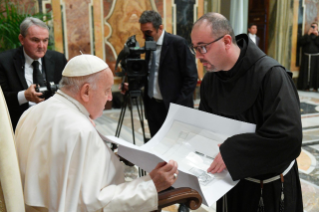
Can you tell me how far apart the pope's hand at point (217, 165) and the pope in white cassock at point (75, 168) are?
0.32 m

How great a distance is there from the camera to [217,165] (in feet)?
5.10

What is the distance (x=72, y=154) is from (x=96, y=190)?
6.8 inches

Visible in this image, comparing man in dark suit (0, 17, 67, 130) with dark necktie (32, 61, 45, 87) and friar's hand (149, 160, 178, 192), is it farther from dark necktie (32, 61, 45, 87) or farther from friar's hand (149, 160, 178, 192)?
friar's hand (149, 160, 178, 192)

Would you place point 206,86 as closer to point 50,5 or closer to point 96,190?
point 96,190

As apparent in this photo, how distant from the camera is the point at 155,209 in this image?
130cm

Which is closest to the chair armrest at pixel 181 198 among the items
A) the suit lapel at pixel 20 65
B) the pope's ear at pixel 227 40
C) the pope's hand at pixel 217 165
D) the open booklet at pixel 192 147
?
the open booklet at pixel 192 147

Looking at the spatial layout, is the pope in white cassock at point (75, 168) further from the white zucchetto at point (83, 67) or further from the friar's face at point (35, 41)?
the friar's face at point (35, 41)

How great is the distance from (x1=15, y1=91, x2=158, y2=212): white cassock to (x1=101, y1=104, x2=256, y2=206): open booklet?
0.58ft

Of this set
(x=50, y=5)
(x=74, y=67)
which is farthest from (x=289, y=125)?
(x=50, y=5)

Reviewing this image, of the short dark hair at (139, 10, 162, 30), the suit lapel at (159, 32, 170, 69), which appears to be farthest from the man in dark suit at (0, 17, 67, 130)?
the suit lapel at (159, 32, 170, 69)

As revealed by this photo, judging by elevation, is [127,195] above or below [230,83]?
below

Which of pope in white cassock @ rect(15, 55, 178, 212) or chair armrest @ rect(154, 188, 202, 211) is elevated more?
pope in white cassock @ rect(15, 55, 178, 212)

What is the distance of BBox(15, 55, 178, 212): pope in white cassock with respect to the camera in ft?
4.01

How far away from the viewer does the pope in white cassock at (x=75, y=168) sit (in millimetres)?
1223
